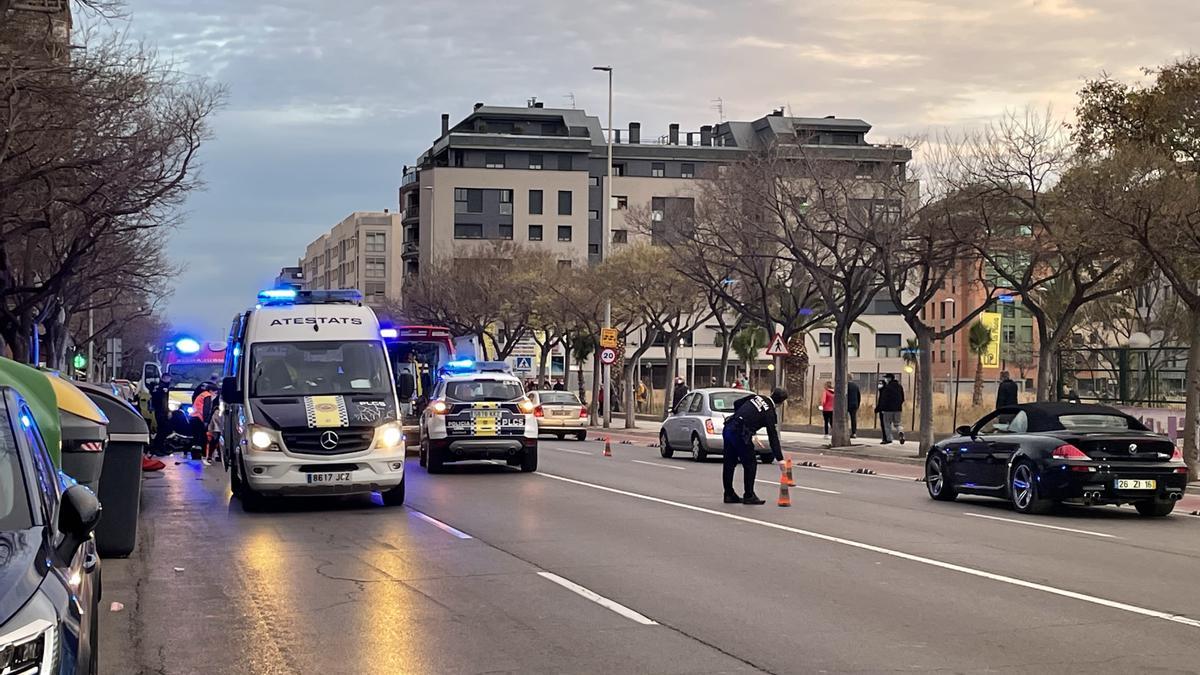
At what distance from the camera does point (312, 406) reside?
1742 centimetres

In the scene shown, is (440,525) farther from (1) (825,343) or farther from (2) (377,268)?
(2) (377,268)

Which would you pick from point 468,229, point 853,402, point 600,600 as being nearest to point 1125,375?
point 853,402

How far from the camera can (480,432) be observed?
23.8 meters

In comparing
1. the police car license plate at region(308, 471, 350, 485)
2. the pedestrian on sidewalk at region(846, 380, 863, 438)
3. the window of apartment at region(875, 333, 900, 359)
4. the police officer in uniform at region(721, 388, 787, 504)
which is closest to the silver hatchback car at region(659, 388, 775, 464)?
the pedestrian on sidewalk at region(846, 380, 863, 438)

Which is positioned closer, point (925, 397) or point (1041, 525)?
point (1041, 525)

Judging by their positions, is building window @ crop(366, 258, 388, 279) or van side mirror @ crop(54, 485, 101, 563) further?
building window @ crop(366, 258, 388, 279)

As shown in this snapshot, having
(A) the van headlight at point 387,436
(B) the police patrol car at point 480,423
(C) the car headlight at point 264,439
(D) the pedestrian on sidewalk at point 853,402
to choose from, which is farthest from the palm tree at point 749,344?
(C) the car headlight at point 264,439

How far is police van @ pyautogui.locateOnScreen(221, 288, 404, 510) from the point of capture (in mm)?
17078

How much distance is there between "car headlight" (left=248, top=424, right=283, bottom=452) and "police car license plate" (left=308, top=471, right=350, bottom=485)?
20.7 inches

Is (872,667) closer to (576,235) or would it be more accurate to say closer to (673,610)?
(673,610)

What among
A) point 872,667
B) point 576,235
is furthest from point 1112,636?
point 576,235

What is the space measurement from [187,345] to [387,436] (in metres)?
23.8

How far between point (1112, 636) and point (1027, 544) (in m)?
5.37

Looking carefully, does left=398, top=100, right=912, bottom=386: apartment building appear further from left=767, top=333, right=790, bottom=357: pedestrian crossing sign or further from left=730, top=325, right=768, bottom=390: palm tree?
left=767, top=333, right=790, bottom=357: pedestrian crossing sign
